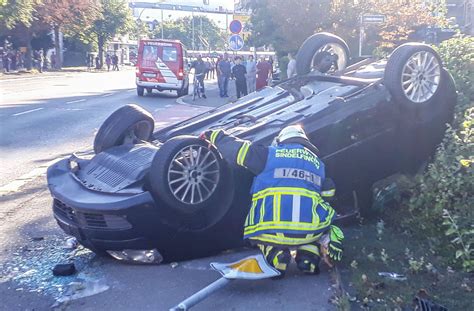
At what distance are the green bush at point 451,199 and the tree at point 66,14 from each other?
1755 inches

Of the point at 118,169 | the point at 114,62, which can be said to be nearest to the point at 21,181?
the point at 118,169

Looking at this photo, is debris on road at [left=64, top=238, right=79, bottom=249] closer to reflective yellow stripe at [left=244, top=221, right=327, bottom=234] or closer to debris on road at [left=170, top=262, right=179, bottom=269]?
debris on road at [left=170, top=262, right=179, bottom=269]

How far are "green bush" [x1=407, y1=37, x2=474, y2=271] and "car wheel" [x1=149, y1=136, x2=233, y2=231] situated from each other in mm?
1675

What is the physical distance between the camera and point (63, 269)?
187 inches

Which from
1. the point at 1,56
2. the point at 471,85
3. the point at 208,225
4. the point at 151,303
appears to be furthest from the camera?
the point at 1,56

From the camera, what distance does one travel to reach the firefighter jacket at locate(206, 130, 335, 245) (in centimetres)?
434

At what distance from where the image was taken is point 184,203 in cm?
460

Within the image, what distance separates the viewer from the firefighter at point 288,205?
435 cm

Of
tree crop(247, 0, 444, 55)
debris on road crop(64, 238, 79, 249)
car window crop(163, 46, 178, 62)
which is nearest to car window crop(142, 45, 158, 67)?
car window crop(163, 46, 178, 62)

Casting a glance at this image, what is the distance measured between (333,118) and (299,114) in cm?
33

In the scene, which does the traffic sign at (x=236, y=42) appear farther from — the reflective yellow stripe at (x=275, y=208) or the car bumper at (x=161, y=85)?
the reflective yellow stripe at (x=275, y=208)

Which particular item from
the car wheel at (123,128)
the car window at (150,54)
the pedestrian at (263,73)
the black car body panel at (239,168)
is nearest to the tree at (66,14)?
the car window at (150,54)

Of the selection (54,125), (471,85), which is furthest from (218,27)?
→ (471,85)

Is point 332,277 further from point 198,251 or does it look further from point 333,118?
point 333,118
